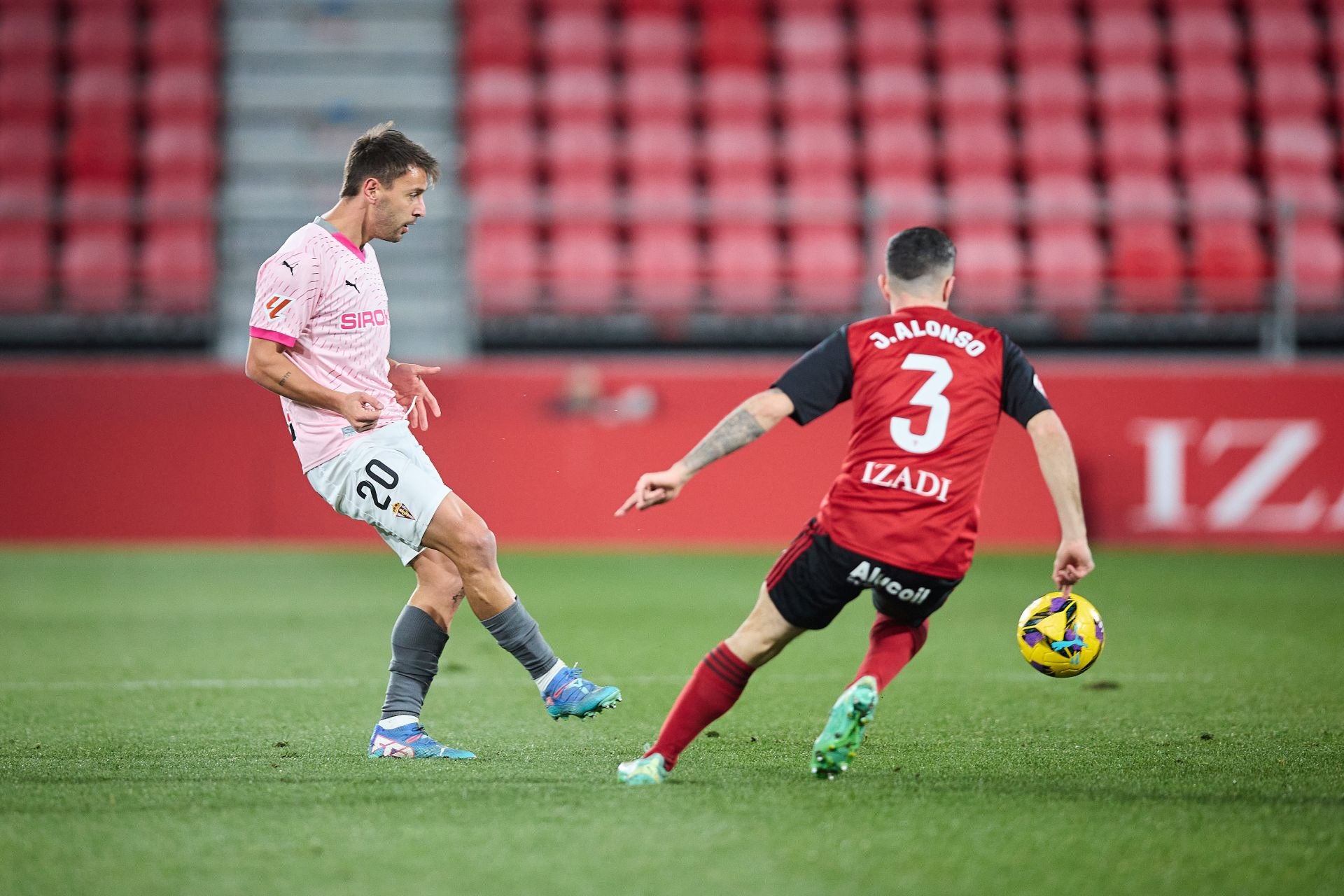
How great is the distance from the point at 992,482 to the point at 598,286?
3518 millimetres

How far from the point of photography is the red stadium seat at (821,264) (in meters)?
12.0

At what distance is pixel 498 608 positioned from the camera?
4453 mm

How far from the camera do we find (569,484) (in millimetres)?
11477

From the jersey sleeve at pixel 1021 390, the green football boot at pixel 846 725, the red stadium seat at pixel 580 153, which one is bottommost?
the green football boot at pixel 846 725

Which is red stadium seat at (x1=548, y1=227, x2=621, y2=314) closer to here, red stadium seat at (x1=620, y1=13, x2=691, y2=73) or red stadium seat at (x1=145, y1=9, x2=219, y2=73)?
red stadium seat at (x1=620, y1=13, x2=691, y2=73)

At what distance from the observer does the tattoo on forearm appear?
12.3 feet

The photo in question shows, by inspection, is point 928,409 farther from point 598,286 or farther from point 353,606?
point 598,286

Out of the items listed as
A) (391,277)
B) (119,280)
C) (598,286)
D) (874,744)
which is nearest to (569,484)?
(598,286)

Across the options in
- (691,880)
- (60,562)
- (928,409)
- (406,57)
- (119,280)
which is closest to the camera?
(691,880)

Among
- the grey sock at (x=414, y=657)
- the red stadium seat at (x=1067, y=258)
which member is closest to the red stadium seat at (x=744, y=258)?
the red stadium seat at (x=1067, y=258)

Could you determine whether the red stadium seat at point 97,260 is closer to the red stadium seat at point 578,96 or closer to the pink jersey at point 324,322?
the red stadium seat at point 578,96

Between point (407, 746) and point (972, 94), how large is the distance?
38.4ft

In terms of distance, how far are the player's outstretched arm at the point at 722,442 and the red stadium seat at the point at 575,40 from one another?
38.0 ft

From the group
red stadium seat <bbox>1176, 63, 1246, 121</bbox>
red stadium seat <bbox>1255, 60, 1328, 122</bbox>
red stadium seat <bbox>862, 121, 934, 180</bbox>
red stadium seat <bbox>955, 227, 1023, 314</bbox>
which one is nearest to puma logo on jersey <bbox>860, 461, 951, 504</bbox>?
red stadium seat <bbox>955, 227, 1023, 314</bbox>
